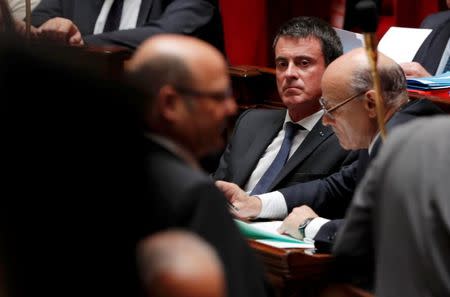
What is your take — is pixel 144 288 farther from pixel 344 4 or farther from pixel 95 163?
pixel 344 4

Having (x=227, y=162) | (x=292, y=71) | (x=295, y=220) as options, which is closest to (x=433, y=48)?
(x=292, y=71)

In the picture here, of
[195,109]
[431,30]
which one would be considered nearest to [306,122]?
[431,30]

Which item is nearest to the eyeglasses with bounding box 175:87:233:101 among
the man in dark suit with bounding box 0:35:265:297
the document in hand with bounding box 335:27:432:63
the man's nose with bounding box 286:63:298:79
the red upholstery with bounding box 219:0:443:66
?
the man in dark suit with bounding box 0:35:265:297

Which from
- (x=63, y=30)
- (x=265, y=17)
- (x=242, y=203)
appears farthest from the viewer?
(x=265, y=17)

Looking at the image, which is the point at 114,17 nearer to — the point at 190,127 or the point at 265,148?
the point at 265,148

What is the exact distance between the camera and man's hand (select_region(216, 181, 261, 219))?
3.30m

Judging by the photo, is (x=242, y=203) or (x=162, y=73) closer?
(x=162, y=73)

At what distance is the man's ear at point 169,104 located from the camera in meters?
1.36

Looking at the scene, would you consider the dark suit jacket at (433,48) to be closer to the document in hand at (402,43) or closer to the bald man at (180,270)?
the document in hand at (402,43)

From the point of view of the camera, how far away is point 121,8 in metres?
4.38

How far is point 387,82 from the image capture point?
10.1 feet

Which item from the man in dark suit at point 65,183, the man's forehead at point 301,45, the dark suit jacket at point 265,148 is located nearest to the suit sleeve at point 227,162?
the dark suit jacket at point 265,148

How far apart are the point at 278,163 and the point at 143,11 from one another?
1140 mm

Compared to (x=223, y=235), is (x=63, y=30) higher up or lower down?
lower down
